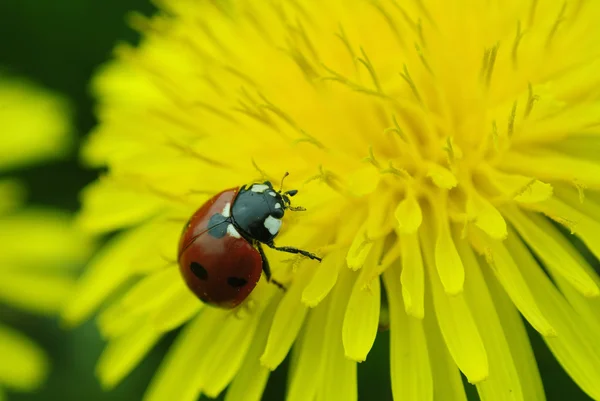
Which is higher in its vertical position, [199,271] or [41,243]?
[199,271]

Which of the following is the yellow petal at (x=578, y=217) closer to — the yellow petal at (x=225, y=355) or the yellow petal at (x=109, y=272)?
the yellow petal at (x=225, y=355)

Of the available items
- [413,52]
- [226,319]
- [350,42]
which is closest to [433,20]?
[413,52]

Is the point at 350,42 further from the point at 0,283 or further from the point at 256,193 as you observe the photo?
the point at 0,283

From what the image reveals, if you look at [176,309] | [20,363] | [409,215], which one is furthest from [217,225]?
[20,363]

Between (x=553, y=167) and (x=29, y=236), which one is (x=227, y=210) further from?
(x=29, y=236)

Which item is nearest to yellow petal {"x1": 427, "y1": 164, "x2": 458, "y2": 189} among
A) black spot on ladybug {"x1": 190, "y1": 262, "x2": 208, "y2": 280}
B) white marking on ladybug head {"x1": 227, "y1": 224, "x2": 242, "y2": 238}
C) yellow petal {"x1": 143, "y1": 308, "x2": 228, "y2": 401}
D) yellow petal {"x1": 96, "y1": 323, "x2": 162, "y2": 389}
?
white marking on ladybug head {"x1": 227, "y1": 224, "x2": 242, "y2": 238}

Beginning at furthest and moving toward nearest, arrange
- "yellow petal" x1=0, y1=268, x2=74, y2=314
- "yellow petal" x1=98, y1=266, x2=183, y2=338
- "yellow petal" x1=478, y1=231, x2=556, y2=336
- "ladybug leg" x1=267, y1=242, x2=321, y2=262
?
"yellow petal" x1=0, y1=268, x2=74, y2=314 < "yellow petal" x1=98, y1=266, x2=183, y2=338 < "ladybug leg" x1=267, y1=242, x2=321, y2=262 < "yellow petal" x1=478, y1=231, x2=556, y2=336

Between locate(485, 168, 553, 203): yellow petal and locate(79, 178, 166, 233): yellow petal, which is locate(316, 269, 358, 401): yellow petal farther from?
locate(79, 178, 166, 233): yellow petal
